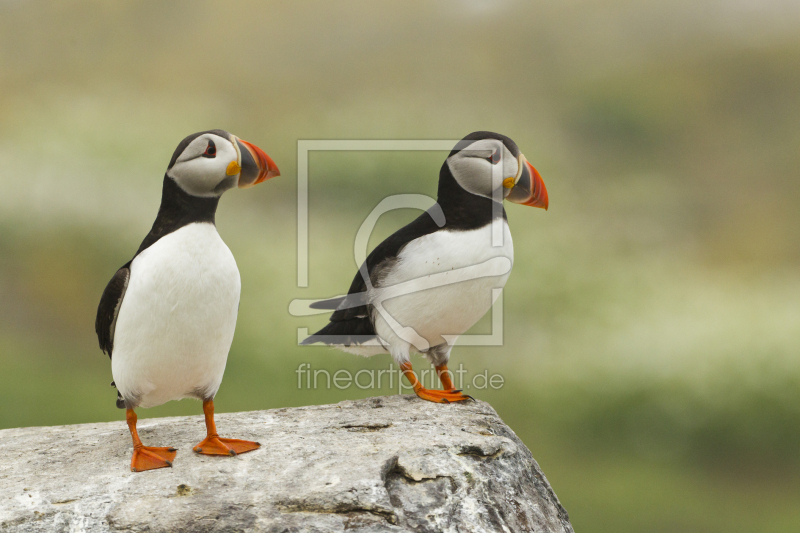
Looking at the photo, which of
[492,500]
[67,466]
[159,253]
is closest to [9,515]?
[67,466]

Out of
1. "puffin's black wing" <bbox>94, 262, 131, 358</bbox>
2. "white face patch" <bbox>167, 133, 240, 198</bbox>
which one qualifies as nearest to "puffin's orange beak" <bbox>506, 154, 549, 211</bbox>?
"white face patch" <bbox>167, 133, 240, 198</bbox>

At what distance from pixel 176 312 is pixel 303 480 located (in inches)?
38.4

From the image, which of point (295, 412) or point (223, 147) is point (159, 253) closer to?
point (223, 147)

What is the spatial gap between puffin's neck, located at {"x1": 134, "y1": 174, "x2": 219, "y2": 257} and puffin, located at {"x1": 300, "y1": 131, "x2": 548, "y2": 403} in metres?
1.28

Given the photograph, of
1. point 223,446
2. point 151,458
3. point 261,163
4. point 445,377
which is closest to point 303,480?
point 223,446

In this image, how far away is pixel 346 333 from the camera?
15.4ft

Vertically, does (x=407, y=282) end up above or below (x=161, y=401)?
above

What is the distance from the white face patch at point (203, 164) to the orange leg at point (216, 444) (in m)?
1.12

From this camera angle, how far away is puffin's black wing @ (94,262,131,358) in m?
3.55

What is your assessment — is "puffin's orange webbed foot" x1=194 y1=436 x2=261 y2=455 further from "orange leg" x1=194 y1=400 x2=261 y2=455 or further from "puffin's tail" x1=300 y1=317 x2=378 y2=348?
"puffin's tail" x1=300 y1=317 x2=378 y2=348

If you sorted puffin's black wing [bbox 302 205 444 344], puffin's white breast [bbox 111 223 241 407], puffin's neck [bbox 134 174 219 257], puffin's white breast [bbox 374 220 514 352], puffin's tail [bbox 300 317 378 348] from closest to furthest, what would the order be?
1. puffin's white breast [bbox 111 223 241 407]
2. puffin's neck [bbox 134 174 219 257]
3. puffin's white breast [bbox 374 220 514 352]
4. puffin's black wing [bbox 302 205 444 344]
5. puffin's tail [bbox 300 317 378 348]

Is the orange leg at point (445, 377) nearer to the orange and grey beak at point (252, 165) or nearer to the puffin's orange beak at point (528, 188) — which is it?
the puffin's orange beak at point (528, 188)

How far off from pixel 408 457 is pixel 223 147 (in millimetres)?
1741

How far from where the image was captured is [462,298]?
4.29m
